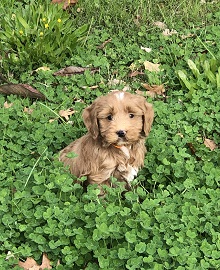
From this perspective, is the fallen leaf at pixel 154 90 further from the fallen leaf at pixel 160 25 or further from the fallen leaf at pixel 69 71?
the fallen leaf at pixel 160 25

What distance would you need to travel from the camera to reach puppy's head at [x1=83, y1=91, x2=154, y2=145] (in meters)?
5.08

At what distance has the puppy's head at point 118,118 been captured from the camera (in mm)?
5082

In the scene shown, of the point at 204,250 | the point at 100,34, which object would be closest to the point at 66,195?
the point at 204,250

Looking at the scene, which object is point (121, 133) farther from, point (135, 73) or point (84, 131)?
point (135, 73)

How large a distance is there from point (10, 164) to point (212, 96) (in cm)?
237

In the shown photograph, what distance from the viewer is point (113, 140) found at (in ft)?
16.7

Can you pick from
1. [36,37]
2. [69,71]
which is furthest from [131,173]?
[36,37]

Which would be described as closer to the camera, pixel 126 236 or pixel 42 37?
pixel 126 236

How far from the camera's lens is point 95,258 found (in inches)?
194

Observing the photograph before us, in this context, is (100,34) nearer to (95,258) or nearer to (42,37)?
(42,37)

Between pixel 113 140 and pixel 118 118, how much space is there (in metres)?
0.20

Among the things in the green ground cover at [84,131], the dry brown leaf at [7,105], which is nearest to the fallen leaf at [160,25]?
the green ground cover at [84,131]

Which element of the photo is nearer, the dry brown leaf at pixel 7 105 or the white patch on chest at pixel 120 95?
the white patch on chest at pixel 120 95

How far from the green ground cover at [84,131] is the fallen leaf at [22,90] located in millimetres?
93
